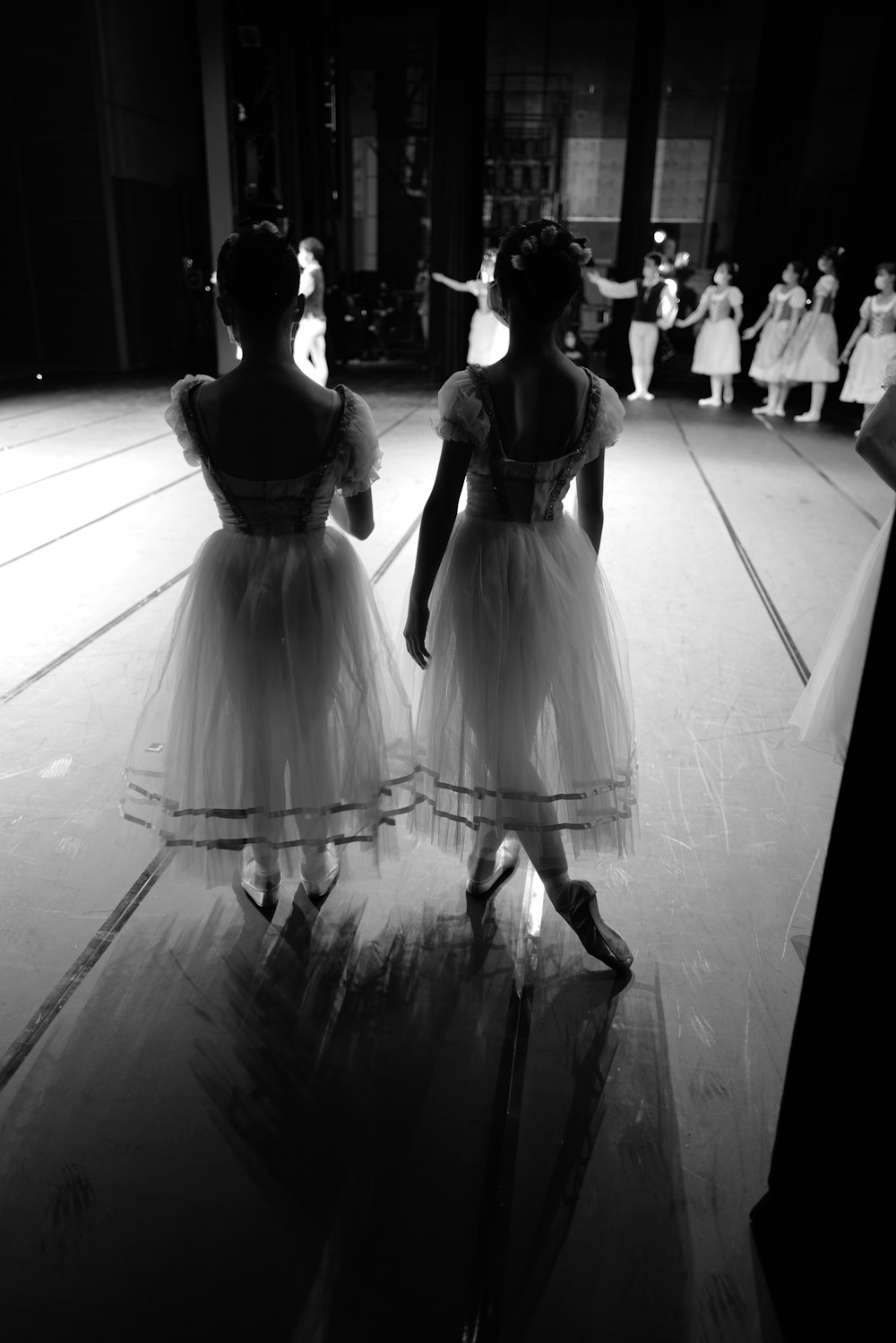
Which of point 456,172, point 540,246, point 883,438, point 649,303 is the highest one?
point 456,172

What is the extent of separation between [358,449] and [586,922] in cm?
100

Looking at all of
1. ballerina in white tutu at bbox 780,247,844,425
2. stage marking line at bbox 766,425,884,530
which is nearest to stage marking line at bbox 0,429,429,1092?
stage marking line at bbox 766,425,884,530

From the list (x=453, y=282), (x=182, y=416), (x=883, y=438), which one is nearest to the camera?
(x=182, y=416)

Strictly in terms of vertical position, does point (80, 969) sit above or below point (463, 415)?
below

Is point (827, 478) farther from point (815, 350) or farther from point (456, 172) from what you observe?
point (456, 172)

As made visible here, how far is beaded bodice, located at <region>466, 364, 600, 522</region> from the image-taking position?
1.69 m

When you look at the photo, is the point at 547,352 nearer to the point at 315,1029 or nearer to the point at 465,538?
the point at 465,538

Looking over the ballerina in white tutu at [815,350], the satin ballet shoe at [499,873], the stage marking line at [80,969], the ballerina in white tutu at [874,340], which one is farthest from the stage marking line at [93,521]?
the ballerina in white tutu at [815,350]

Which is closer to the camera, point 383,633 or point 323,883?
point 383,633

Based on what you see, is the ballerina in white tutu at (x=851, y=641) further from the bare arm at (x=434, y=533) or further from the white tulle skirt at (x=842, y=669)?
the bare arm at (x=434, y=533)

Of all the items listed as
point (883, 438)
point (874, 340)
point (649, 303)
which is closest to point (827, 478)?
point (874, 340)

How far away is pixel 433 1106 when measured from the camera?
1.54 metres

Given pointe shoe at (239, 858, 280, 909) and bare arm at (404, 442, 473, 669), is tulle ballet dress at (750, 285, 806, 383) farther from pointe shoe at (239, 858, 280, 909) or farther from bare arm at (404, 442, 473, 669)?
pointe shoe at (239, 858, 280, 909)

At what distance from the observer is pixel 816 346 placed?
9016 millimetres
